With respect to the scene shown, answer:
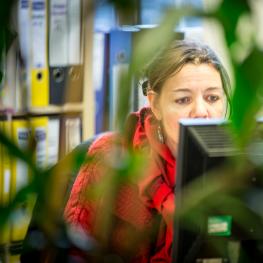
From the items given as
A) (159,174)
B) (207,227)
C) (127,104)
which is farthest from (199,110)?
(127,104)

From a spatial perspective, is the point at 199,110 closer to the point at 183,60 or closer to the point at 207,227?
the point at 183,60

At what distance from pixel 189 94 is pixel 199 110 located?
7cm

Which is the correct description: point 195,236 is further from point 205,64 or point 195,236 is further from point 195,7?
point 205,64

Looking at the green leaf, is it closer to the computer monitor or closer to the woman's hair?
the computer monitor

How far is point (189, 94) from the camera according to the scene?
177cm

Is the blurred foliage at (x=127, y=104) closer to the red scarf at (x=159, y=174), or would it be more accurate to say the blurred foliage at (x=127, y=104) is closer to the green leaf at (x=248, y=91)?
the green leaf at (x=248, y=91)

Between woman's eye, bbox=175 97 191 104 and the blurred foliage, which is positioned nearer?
the blurred foliage

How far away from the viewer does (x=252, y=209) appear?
0.47 metres

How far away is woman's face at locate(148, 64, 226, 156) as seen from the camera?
175cm

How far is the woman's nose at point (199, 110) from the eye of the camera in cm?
173

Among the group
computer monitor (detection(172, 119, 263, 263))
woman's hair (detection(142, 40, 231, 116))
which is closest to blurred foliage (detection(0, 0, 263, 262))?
computer monitor (detection(172, 119, 263, 263))

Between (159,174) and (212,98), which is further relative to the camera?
(212,98)

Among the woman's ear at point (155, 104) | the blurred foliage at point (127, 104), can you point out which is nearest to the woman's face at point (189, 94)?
the woman's ear at point (155, 104)

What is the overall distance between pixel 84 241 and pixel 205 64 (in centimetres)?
145
